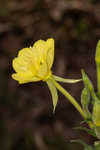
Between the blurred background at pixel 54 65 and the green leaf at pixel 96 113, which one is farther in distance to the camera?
the blurred background at pixel 54 65

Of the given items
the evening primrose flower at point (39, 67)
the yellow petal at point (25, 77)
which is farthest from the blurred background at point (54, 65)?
the yellow petal at point (25, 77)

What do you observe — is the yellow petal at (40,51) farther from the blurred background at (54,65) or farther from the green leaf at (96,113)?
the blurred background at (54,65)

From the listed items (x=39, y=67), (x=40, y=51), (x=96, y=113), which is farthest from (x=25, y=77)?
A: (x=96, y=113)

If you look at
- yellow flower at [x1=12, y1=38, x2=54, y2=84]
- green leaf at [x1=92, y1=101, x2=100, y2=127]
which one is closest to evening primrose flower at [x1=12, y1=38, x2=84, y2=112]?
yellow flower at [x1=12, y1=38, x2=54, y2=84]

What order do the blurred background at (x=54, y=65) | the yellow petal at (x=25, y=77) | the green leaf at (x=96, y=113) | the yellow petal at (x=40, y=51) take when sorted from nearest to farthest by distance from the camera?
the green leaf at (x=96, y=113) < the yellow petal at (x=25, y=77) < the yellow petal at (x=40, y=51) < the blurred background at (x=54, y=65)

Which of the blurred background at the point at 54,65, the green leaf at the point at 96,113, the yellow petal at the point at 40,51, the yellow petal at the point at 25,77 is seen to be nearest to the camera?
the green leaf at the point at 96,113

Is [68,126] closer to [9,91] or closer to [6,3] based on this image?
[9,91]

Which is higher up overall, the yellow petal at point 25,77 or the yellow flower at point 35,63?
the yellow flower at point 35,63
